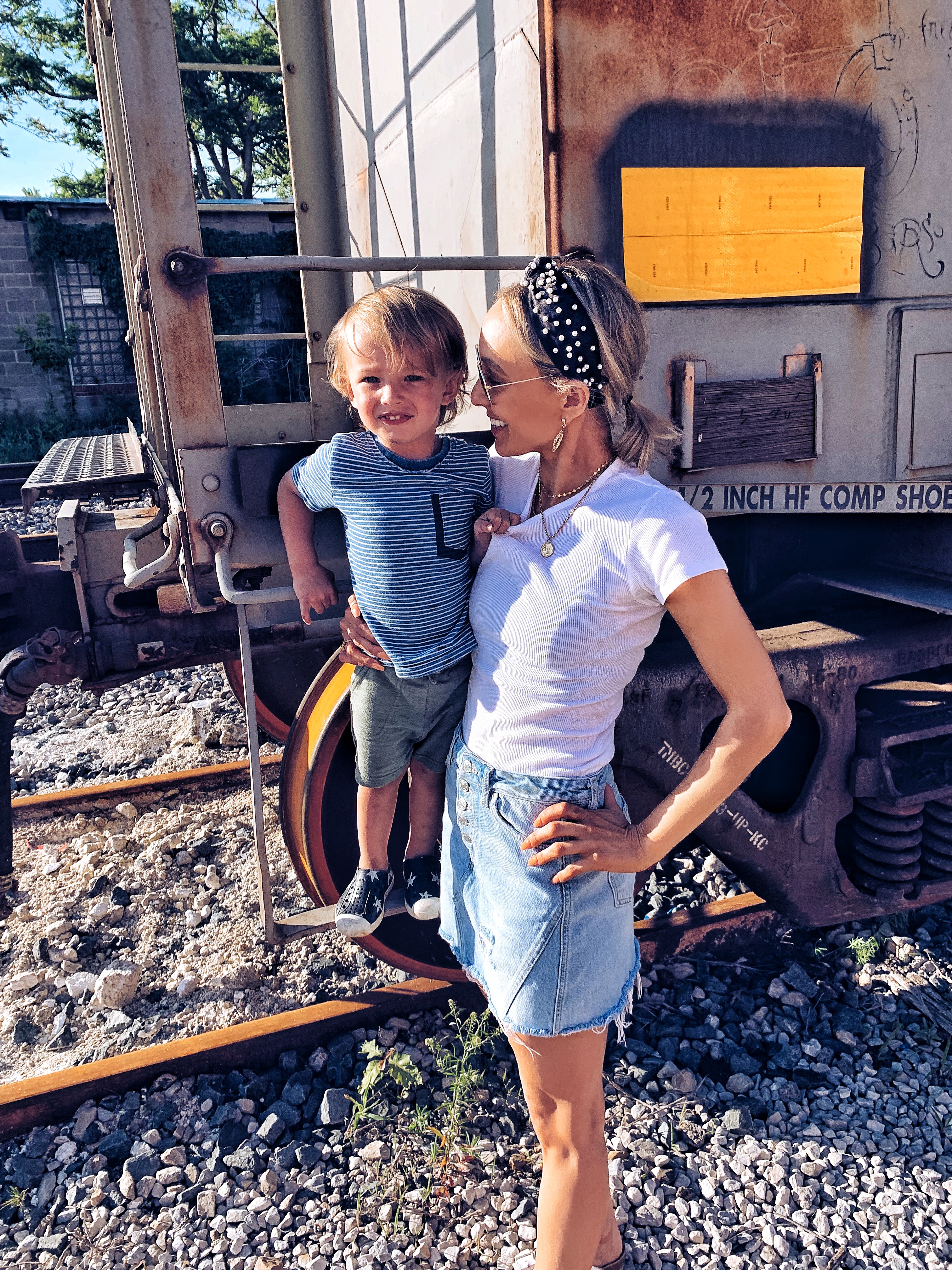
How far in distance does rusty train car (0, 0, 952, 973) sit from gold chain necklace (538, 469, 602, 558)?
0.87 m

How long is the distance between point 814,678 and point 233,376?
15816mm

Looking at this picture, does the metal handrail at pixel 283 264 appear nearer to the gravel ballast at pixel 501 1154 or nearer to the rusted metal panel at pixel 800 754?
the rusted metal panel at pixel 800 754

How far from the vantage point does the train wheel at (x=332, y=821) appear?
2740 millimetres

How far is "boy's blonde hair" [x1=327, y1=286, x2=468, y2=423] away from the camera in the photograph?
5.98 feet

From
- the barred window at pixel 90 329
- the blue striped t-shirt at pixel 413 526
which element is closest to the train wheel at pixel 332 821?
the blue striped t-shirt at pixel 413 526

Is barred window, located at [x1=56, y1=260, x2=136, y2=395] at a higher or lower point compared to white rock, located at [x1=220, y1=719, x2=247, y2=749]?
higher

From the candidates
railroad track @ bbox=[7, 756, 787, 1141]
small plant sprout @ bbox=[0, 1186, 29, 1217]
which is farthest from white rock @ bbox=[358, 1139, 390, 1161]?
small plant sprout @ bbox=[0, 1186, 29, 1217]

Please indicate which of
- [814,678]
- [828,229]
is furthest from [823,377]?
[814,678]

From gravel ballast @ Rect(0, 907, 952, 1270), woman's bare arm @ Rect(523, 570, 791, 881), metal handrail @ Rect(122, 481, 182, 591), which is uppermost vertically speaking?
metal handrail @ Rect(122, 481, 182, 591)

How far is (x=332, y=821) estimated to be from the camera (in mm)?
2896

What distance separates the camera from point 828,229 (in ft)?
8.25

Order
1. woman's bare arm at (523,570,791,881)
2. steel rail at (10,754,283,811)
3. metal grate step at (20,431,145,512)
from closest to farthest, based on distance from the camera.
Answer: woman's bare arm at (523,570,791,881)
metal grate step at (20,431,145,512)
steel rail at (10,754,283,811)

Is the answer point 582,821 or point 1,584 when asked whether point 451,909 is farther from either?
point 1,584

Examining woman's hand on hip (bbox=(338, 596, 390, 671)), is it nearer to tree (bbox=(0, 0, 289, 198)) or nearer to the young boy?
the young boy
